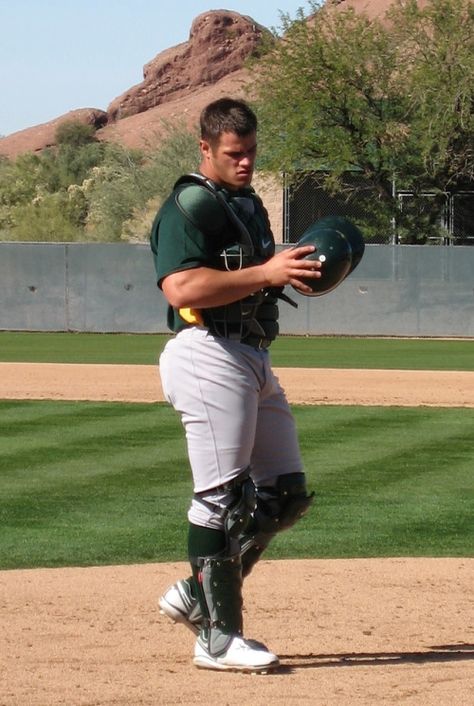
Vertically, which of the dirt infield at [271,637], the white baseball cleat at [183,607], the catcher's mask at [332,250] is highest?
the catcher's mask at [332,250]

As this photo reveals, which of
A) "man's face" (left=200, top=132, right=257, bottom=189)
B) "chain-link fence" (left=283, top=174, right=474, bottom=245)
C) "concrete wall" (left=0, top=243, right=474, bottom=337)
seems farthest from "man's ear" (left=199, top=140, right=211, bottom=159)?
"chain-link fence" (left=283, top=174, right=474, bottom=245)

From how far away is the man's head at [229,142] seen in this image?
469 cm

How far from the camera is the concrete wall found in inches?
1189

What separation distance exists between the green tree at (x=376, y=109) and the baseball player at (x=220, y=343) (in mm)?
32219

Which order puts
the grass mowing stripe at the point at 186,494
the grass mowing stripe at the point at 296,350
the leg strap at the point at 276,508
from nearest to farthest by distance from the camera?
1. the leg strap at the point at 276,508
2. the grass mowing stripe at the point at 186,494
3. the grass mowing stripe at the point at 296,350

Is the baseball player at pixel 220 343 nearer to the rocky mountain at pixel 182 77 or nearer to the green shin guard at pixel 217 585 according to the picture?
the green shin guard at pixel 217 585

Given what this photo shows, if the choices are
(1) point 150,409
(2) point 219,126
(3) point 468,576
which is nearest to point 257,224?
(2) point 219,126

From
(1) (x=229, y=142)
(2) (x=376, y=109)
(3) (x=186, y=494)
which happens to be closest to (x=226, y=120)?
(1) (x=229, y=142)

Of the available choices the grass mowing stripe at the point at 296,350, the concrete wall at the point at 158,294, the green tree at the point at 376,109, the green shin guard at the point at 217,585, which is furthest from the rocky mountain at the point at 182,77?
the green shin guard at the point at 217,585

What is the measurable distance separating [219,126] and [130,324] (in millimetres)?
26305

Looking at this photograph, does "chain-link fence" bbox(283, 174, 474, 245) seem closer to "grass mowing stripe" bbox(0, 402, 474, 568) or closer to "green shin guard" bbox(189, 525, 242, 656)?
"grass mowing stripe" bbox(0, 402, 474, 568)

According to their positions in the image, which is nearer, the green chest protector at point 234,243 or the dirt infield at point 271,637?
the dirt infield at point 271,637

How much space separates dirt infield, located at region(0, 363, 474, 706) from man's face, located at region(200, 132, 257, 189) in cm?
171

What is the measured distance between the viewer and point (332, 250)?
4723 mm
